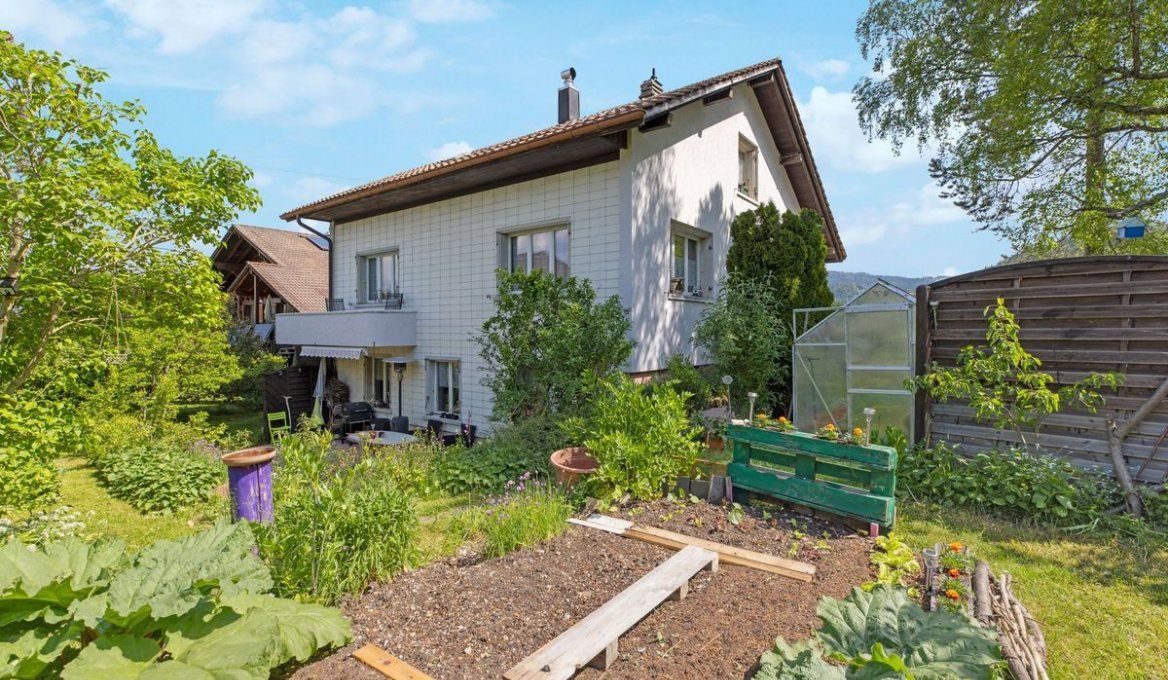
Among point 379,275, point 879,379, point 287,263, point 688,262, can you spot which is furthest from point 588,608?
point 287,263

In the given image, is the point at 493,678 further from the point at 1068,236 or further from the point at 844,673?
the point at 1068,236

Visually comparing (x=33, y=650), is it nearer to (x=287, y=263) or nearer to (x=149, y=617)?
(x=149, y=617)

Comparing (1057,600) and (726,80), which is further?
(726,80)

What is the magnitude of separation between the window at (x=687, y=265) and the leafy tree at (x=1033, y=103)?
7077 millimetres

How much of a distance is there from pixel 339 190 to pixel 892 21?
635 inches

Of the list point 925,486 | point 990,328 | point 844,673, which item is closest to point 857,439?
point 925,486

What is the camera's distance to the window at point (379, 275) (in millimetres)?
13680

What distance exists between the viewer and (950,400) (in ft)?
23.6

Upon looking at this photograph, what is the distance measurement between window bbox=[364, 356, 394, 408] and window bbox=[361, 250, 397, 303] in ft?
5.69

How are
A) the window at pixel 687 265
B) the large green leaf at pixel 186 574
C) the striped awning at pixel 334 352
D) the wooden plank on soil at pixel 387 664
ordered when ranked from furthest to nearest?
1. the striped awning at pixel 334 352
2. the window at pixel 687 265
3. the wooden plank on soil at pixel 387 664
4. the large green leaf at pixel 186 574

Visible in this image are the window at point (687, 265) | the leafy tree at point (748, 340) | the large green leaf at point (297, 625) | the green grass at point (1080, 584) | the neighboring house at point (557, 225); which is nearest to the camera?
the large green leaf at point (297, 625)

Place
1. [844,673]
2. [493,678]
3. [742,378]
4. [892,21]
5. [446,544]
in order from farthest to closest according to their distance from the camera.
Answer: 1. [892,21]
2. [742,378]
3. [446,544]
4. [493,678]
5. [844,673]

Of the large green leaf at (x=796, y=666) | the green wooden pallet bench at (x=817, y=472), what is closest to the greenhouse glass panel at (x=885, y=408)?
the green wooden pallet bench at (x=817, y=472)

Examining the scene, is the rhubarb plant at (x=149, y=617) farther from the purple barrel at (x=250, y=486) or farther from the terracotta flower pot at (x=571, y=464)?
the terracotta flower pot at (x=571, y=464)
